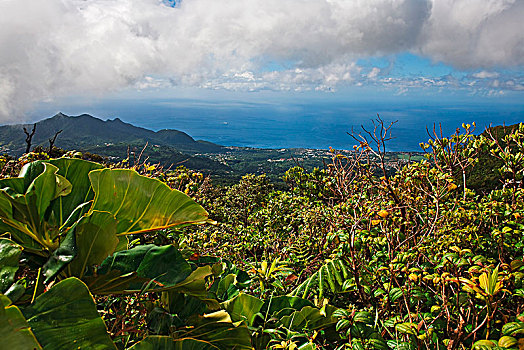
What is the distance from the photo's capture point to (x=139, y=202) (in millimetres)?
922

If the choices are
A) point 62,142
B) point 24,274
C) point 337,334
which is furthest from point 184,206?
point 62,142

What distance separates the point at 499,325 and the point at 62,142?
114 meters

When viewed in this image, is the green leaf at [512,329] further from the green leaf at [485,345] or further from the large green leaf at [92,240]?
the large green leaf at [92,240]

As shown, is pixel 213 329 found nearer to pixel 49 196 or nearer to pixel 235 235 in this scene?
pixel 49 196

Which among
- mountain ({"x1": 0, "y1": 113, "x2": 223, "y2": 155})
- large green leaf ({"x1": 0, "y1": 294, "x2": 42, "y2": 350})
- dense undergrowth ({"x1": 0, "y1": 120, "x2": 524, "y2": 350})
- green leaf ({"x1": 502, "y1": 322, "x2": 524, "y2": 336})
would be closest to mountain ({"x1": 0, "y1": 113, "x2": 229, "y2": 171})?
mountain ({"x1": 0, "y1": 113, "x2": 223, "y2": 155})

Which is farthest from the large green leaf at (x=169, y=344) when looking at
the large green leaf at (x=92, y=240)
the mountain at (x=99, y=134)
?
the mountain at (x=99, y=134)

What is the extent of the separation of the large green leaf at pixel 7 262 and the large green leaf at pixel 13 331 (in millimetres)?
157

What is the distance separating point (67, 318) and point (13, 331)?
0.14 m

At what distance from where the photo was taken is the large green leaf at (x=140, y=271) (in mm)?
892

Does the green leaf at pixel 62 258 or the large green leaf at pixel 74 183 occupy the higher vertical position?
the large green leaf at pixel 74 183

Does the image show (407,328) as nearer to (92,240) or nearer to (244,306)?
(244,306)

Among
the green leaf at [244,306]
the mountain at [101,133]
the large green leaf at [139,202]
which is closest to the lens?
the large green leaf at [139,202]

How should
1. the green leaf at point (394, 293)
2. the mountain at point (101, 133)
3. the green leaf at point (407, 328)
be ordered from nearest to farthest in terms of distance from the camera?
the green leaf at point (407, 328), the green leaf at point (394, 293), the mountain at point (101, 133)

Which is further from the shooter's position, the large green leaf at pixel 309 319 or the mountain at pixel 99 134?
the mountain at pixel 99 134
